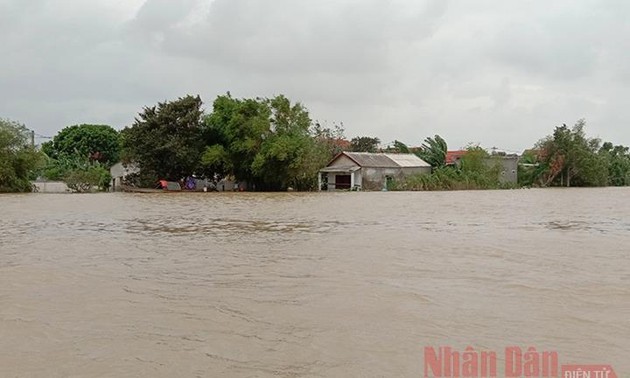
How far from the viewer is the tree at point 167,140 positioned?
34.2 meters

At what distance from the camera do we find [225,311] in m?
4.67

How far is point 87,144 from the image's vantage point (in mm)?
53344

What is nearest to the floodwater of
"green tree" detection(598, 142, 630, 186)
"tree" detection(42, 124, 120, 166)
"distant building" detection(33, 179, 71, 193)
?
"distant building" detection(33, 179, 71, 193)

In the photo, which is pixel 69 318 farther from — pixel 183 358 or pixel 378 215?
pixel 378 215

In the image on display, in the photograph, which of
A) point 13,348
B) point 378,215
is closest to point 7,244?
point 13,348

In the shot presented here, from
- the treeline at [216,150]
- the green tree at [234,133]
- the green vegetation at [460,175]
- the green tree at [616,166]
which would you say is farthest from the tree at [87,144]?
the green tree at [616,166]

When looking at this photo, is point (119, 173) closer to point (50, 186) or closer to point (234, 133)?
point (50, 186)

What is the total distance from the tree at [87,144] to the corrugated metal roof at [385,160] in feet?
76.8

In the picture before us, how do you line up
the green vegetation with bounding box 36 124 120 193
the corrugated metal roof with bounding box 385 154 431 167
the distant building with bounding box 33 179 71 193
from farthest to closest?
the green vegetation with bounding box 36 124 120 193 → the corrugated metal roof with bounding box 385 154 431 167 → the distant building with bounding box 33 179 71 193

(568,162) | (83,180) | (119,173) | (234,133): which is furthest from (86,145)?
(568,162)

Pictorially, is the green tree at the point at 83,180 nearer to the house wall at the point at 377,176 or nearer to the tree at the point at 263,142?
the tree at the point at 263,142

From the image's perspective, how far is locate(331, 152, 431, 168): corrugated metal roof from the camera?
3999 cm

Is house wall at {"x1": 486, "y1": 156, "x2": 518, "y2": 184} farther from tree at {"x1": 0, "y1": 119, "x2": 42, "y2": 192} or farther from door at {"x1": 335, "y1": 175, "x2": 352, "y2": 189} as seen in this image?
tree at {"x1": 0, "y1": 119, "x2": 42, "y2": 192}

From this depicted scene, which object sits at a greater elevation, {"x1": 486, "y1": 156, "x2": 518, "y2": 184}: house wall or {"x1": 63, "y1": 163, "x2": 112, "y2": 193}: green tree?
{"x1": 486, "y1": 156, "x2": 518, "y2": 184}: house wall
